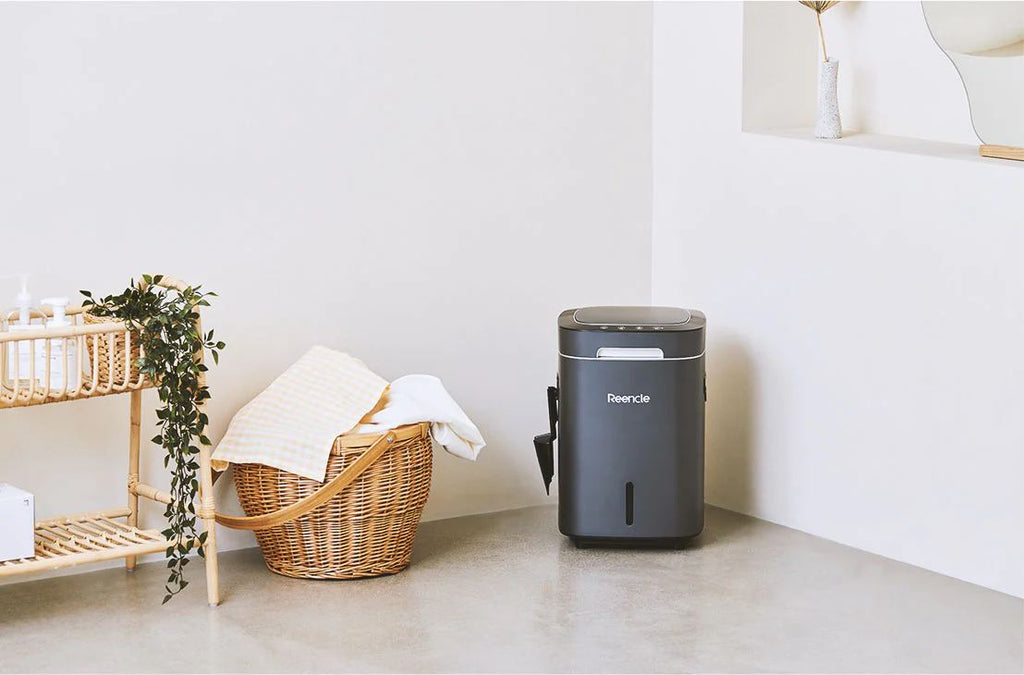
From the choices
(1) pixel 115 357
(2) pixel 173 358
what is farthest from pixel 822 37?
(1) pixel 115 357

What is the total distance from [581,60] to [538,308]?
2.18ft

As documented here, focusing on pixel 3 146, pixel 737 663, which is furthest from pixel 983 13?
pixel 3 146

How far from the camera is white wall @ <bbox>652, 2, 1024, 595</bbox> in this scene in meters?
2.93

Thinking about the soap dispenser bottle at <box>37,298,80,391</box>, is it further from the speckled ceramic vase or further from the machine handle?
the speckled ceramic vase

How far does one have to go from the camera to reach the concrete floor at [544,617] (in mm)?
2555

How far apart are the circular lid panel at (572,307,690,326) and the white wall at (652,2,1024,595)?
0.96 ft

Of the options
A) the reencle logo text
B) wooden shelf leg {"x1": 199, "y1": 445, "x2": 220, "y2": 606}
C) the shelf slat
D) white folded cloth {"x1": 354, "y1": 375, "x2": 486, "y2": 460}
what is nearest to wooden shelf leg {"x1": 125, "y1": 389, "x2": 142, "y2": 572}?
the shelf slat

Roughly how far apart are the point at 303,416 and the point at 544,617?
693mm

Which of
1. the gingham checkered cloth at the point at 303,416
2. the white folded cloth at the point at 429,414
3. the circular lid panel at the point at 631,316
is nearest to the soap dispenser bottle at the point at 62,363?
the gingham checkered cloth at the point at 303,416

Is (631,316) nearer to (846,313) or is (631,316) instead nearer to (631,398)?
(631,398)

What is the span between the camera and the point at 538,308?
3.65 meters

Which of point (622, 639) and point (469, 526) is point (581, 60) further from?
point (622, 639)

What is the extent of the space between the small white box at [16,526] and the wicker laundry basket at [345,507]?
1.55ft

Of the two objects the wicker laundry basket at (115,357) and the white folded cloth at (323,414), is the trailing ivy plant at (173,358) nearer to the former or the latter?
the wicker laundry basket at (115,357)
